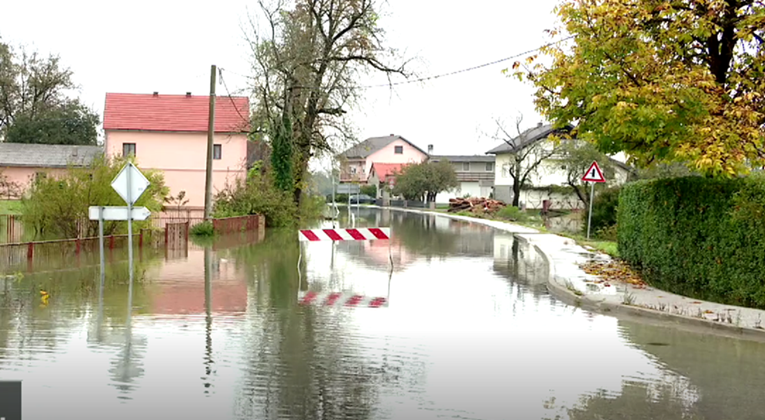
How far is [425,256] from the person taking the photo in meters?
22.6

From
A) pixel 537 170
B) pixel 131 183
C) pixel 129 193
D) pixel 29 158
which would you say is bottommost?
pixel 129 193

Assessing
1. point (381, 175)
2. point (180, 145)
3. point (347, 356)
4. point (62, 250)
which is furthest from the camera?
point (381, 175)

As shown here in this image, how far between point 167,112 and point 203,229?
23705 mm

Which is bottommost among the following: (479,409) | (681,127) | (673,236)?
(479,409)

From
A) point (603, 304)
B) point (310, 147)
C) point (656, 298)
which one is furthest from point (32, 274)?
point (310, 147)

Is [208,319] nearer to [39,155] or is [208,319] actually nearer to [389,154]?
[39,155]

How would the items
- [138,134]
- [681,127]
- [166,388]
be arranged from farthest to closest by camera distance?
[138,134]
[681,127]
[166,388]

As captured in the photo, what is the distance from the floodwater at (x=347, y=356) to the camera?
6.59 m

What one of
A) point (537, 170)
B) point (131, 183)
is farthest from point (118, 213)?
point (537, 170)

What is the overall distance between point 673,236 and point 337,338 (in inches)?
357

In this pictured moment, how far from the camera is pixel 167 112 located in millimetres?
49531

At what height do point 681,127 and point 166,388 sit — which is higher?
point 681,127

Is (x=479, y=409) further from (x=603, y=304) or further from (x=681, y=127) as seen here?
(x=681, y=127)

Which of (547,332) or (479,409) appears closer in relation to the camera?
(479,409)
